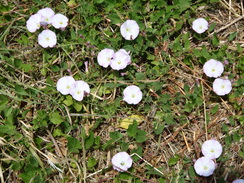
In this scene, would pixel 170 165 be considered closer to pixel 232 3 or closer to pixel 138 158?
pixel 138 158

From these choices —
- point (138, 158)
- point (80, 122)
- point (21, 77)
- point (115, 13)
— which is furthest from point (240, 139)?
point (21, 77)

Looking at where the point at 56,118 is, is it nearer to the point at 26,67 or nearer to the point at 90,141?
the point at 90,141

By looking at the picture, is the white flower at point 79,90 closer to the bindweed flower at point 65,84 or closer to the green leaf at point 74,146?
the bindweed flower at point 65,84

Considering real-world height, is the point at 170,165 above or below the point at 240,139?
below

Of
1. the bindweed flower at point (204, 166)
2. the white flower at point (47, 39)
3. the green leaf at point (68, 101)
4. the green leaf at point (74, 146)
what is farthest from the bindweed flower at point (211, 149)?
the white flower at point (47, 39)

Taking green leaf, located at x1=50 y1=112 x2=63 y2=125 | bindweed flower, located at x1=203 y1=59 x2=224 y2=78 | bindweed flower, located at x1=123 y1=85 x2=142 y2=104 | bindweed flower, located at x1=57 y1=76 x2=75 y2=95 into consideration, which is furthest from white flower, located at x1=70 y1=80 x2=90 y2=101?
bindweed flower, located at x1=203 y1=59 x2=224 y2=78

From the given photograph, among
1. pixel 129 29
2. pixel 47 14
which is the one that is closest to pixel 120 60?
pixel 129 29

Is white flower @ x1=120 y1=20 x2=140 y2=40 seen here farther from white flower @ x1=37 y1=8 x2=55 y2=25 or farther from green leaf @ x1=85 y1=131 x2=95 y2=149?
green leaf @ x1=85 y1=131 x2=95 y2=149
